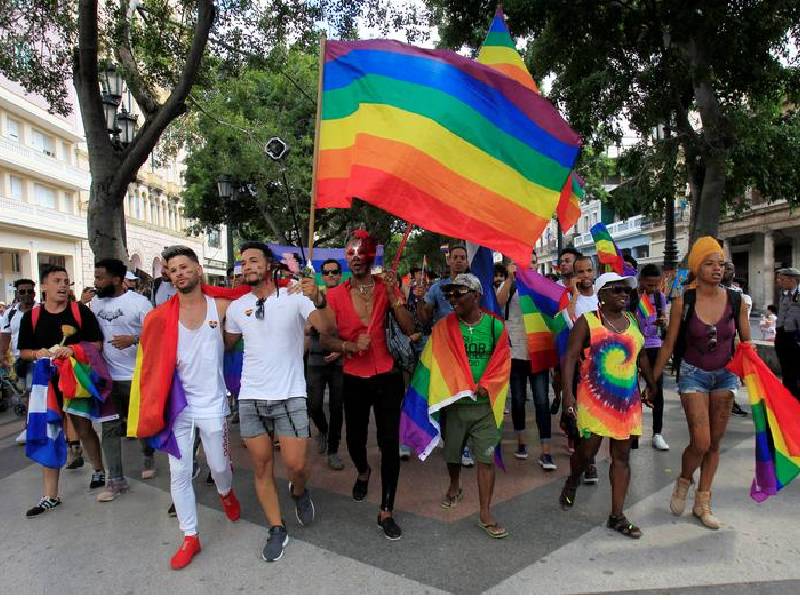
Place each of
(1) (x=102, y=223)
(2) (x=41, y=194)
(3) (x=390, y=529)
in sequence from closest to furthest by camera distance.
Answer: (3) (x=390, y=529) < (1) (x=102, y=223) < (2) (x=41, y=194)

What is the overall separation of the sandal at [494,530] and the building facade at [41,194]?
2293 centimetres

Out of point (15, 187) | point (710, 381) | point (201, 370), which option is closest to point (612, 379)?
A: point (710, 381)

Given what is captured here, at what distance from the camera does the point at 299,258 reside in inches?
178

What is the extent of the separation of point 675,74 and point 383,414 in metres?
7.62

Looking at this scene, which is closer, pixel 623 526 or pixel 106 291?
pixel 623 526

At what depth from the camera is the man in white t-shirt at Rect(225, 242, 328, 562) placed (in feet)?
12.2

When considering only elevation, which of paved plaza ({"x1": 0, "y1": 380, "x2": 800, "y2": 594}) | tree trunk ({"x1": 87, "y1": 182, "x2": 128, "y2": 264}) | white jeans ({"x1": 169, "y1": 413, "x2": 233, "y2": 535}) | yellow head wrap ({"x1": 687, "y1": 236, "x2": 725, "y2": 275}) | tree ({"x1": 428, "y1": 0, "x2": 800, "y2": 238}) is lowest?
paved plaza ({"x1": 0, "y1": 380, "x2": 800, "y2": 594})

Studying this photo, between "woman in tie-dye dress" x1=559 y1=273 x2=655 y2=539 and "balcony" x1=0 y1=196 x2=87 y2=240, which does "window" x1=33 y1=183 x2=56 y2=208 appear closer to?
"balcony" x1=0 y1=196 x2=87 y2=240

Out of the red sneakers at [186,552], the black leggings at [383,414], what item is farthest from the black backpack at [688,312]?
the red sneakers at [186,552]

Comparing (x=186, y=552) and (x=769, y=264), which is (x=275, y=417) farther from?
(x=769, y=264)

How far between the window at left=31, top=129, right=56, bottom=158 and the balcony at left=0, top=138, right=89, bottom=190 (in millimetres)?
503

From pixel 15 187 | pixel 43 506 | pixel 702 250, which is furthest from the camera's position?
pixel 15 187

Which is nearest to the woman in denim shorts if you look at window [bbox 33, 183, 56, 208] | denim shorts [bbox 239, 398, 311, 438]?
denim shorts [bbox 239, 398, 311, 438]

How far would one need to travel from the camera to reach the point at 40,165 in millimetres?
29312
